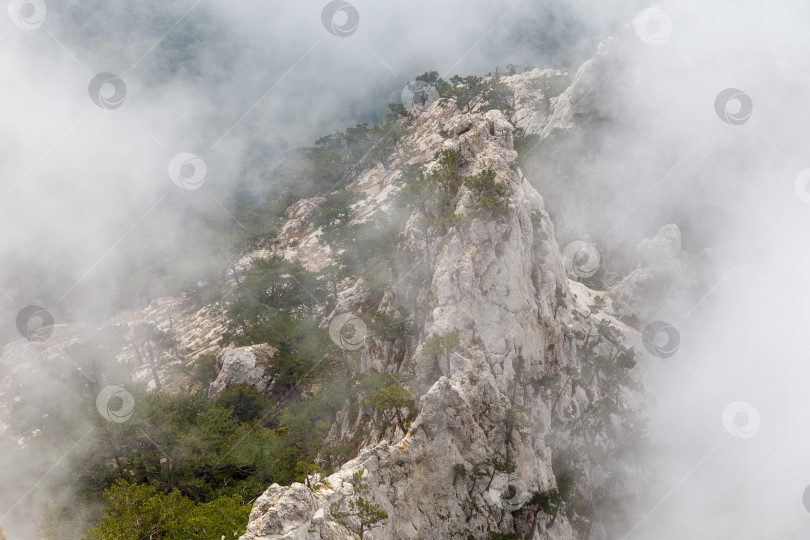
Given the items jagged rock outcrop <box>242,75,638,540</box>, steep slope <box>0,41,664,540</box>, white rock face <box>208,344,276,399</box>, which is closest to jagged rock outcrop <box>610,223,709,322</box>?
steep slope <box>0,41,664,540</box>

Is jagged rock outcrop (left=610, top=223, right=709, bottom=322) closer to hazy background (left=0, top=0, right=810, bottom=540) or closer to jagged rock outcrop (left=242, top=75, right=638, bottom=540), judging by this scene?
hazy background (left=0, top=0, right=810, bottom=540)

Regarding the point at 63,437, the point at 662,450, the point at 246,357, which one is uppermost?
the point at 662,450

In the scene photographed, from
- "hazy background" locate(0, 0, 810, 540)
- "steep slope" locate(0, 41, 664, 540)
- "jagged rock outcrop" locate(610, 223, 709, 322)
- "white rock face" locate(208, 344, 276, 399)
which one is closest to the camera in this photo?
"steep slope" locate(0, 41, 664, 540)

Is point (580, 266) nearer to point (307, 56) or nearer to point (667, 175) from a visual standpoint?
point (667, 175)

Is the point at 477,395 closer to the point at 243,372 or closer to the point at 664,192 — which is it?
the point at 243,372

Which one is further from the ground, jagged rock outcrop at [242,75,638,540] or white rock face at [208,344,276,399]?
jagged rock outcrop at [242,75,638,540]

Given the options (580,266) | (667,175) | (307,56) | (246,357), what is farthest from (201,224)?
(307,56)

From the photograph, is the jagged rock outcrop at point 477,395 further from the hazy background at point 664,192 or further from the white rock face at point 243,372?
the hazy background at point 664,192

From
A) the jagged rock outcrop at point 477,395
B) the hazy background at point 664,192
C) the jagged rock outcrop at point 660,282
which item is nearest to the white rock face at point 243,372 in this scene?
the jagged rock outcrop at point 477,395
